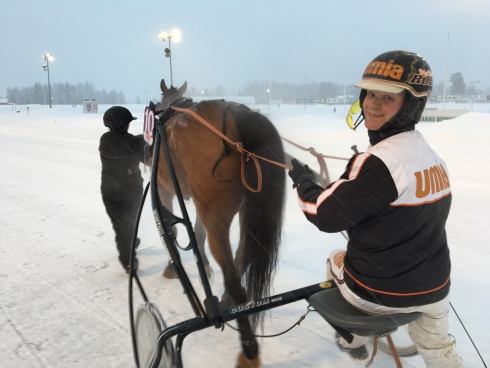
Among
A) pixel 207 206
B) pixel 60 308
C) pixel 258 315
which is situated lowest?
pixel 60 308

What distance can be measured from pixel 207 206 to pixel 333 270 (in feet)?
3.31

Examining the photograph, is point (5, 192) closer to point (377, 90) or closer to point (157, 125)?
point (157, 125)

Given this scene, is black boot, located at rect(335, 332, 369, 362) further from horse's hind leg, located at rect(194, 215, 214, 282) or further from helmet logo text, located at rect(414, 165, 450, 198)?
horse's hind leg, located at rect(194, 215, 214, 282)

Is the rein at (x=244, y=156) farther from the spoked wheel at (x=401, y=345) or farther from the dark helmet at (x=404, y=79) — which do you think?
the spoked wheel at (x=401, y=345)

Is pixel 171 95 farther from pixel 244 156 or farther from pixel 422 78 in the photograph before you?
pixel 422 78

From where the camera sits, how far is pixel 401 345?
2.53 meters

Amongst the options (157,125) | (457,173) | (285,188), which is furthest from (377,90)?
(457,173)

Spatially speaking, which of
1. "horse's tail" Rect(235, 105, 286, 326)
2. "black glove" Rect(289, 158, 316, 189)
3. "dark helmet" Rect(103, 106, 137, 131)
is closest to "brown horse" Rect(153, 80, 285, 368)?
"horse's tail" Rect(235, 105, 286, 326)

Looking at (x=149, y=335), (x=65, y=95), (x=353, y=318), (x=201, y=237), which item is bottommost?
(x=149, y=335)

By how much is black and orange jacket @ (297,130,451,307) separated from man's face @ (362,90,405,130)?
0.11m

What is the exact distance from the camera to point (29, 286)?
3428 millimetres

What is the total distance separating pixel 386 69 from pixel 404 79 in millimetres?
86

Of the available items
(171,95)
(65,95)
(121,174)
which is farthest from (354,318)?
(65,95)

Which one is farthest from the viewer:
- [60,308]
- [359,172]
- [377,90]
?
[60,308]
